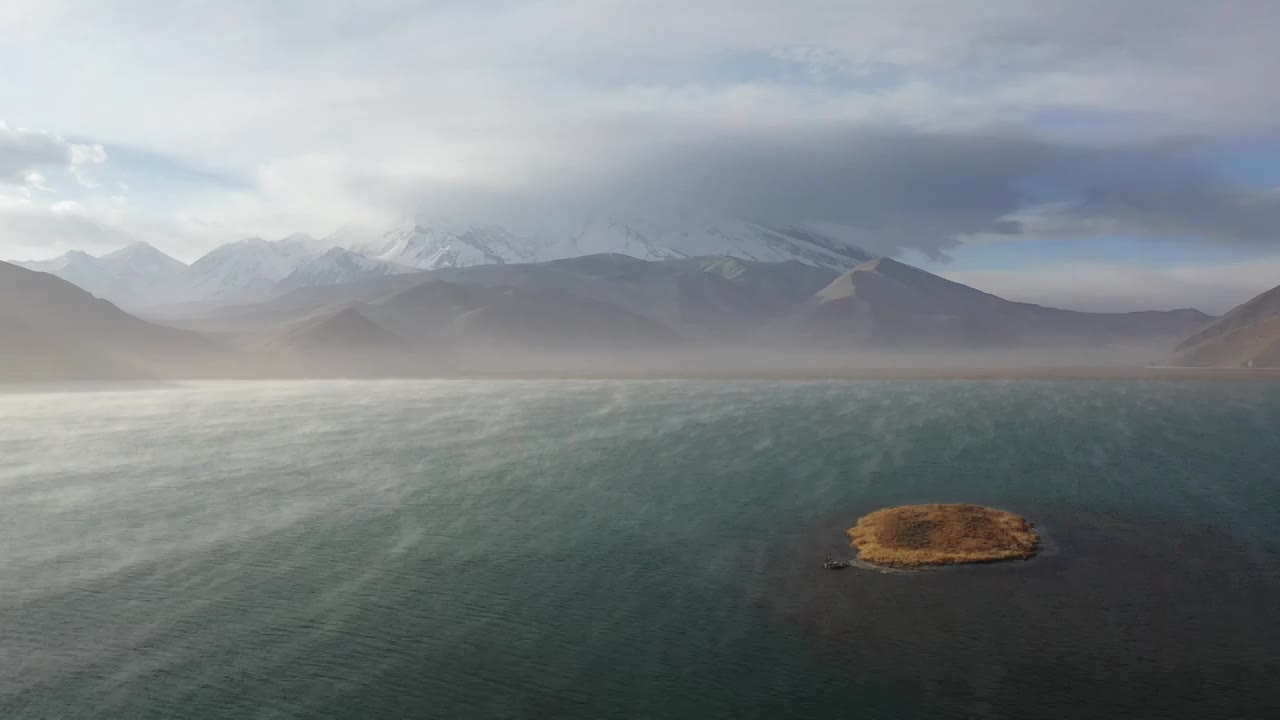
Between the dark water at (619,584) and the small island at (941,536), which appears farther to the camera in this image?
the small island at (941,536)

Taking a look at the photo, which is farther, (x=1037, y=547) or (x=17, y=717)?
(x=1037, y=547)

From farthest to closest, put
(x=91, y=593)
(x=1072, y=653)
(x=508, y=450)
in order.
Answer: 1. (x=508, y=450)
2. (x=91, y=593)
3. (x=1072, y=653)

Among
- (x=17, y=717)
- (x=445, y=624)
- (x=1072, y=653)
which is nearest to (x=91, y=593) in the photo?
(x=17, y=717)

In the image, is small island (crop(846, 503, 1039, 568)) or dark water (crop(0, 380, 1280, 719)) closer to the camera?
dark water (crop(0, 380, 1280, 719))

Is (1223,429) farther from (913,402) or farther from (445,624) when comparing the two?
(445,624)

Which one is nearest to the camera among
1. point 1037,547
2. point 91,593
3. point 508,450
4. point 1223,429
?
point 91,593
